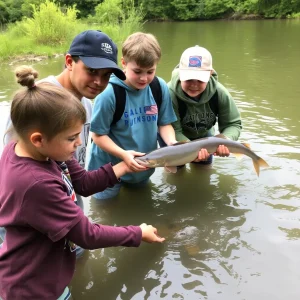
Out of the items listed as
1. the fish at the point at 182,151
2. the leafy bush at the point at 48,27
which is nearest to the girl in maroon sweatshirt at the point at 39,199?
the fish at the point at 182,151

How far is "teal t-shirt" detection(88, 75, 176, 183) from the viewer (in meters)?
3.39

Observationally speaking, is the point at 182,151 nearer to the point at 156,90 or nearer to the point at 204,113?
the point at 156,90

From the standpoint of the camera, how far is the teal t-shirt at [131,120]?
339cm

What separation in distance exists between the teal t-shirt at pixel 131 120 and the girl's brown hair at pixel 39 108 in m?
1.53

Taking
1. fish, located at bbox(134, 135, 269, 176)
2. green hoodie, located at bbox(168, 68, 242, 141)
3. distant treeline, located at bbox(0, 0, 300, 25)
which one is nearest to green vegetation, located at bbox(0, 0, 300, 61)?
distant treeline, located at bbox(0, 0, 300, 25)

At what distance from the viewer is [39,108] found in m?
1.77

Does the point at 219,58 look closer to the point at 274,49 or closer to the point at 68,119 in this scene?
the point at 274,49

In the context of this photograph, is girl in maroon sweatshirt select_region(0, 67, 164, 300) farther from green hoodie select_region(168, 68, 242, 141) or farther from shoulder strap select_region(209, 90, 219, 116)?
shoulder strap select_region(209, 90, 219, 116)

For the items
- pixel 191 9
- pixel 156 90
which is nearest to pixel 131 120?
pixel 156 90

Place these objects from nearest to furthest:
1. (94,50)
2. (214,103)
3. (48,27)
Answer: (94,50) → (214,103) → (48,27)

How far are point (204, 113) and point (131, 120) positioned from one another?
99 centimetres

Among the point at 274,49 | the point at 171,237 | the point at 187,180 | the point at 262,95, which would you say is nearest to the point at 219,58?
the point at 274,49

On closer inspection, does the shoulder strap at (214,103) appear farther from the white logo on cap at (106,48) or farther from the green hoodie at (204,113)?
the white logo on cap at (106,48)

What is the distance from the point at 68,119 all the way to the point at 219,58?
12.4 meters
